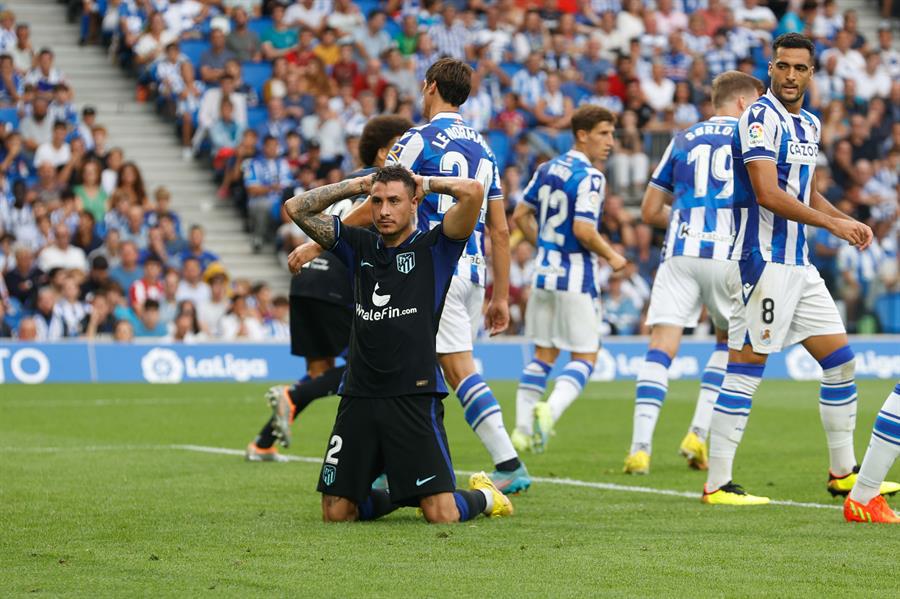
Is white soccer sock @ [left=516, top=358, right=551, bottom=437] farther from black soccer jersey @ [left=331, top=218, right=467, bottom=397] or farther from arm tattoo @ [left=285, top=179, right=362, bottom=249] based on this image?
arm tattoo @ [left=285, top=179, right=362, bottom=249]

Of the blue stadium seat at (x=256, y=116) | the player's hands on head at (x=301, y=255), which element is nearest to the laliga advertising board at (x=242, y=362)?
the blue stadium seat at (x=256, y=116)

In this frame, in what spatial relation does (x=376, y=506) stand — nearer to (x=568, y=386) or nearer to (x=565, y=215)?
(x=568, y=386)

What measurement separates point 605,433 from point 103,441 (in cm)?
428

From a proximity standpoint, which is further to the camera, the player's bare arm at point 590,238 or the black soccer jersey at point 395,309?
the player's bare arm at point 590,238

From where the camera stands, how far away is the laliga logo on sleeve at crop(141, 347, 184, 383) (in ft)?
64.1

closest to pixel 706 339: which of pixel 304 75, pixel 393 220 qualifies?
pixel 304 75

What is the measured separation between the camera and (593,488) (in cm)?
950

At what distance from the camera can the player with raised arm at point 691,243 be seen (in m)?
10.5

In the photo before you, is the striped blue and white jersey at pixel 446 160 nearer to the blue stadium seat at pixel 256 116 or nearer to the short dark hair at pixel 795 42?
the short dark hair at pixel 795 42

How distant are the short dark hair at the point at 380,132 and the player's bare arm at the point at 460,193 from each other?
83.9 inches

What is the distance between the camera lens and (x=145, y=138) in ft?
82.6

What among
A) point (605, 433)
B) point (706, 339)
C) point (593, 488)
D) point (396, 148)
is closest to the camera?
point (396, 148)

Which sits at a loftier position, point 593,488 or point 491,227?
point 491,227

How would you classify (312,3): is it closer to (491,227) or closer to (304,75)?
(304,75)
